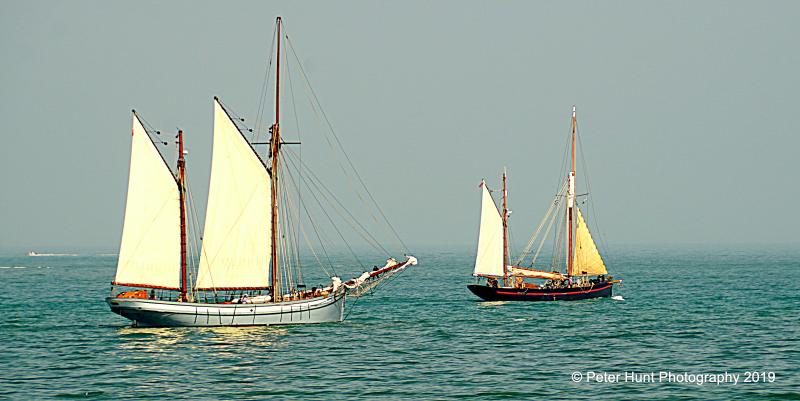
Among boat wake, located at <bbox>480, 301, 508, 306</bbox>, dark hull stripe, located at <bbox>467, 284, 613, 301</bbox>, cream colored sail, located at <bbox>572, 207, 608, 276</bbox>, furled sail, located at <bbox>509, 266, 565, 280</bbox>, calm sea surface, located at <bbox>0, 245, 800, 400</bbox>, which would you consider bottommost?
calm sea surface, located at <bbox>0, 245, 800, 400</bbox>

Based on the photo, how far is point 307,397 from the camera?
39875mm

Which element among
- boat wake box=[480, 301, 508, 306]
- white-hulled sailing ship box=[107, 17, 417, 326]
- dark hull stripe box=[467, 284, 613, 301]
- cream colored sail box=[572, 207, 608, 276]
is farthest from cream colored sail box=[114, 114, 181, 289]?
cream colored sail box=[572, 207, 608, 276]

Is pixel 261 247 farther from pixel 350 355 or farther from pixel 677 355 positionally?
pixel 677 355

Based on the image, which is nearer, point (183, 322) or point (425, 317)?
point (183, 322)

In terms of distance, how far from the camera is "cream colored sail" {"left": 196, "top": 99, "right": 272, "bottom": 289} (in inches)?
2349

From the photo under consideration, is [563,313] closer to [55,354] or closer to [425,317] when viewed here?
[425,317]

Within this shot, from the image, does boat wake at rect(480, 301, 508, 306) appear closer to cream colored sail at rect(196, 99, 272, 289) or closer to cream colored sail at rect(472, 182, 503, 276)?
cream colored sail at rect(472, 182, 503, 276)

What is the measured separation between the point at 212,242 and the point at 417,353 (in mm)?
15673

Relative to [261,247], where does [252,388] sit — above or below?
below

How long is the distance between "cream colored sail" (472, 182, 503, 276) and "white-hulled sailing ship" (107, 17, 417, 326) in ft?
85.2

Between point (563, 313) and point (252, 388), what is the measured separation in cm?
3877

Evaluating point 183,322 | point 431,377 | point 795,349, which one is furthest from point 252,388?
point 795,349

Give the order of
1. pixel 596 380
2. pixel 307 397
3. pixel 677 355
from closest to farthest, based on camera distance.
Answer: pixel 307 397
pixel 596 380
pixel 677 355

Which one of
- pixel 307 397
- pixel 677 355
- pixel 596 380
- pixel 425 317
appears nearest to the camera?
pixel 307 397
